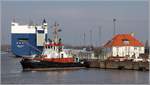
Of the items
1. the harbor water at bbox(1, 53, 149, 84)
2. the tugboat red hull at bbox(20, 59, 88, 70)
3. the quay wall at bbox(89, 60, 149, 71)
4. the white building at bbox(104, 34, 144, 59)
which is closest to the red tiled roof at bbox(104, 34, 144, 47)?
the white building at bbox(104, 34, 144, 59)

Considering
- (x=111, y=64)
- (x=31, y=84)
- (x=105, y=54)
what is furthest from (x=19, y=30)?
(x=31, y=84)

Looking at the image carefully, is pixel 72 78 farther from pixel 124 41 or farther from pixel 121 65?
pixel 124 41

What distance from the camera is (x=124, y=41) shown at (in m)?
64.4

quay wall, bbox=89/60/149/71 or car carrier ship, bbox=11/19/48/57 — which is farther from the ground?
car carrier ship, bbox=11/19/48/57

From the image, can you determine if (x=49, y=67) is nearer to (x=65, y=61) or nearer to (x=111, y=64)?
(x=65, y=61)

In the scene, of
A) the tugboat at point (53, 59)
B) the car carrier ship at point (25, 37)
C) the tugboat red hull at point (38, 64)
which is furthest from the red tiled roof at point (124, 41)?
the car carrier ship at point (25, 37)

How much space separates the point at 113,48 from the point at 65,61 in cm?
1825

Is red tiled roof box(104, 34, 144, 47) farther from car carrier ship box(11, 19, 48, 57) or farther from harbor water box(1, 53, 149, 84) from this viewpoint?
car carrier ship box(11, 19, 48, 57)

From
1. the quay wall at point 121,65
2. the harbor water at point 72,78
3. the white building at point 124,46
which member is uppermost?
the white building at point 124,46

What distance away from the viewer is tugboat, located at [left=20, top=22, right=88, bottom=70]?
4488cm

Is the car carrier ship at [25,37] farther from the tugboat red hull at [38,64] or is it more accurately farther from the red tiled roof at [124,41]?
the tugboat red hull at [38,64]

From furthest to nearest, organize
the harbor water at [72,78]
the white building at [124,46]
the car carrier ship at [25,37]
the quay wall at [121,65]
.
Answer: the car carrier ship at [25,37], the white building at [124,46], the quay wall at [121,65], the harbor water at [72,78]

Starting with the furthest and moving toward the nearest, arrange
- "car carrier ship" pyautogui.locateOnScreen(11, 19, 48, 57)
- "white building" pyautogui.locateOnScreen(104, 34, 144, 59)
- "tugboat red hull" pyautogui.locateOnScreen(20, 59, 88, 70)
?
"car carrier ship" pyautogui.locateOnScreen(11, 19, 48, 57)
"white building" pyautogui.locateOnScreen(104, 34, 144, 59)
"tugboat red hull" pyautogui.locateOnScreen(20, 59, 88, 70)

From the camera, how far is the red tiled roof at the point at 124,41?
64.0 metres
